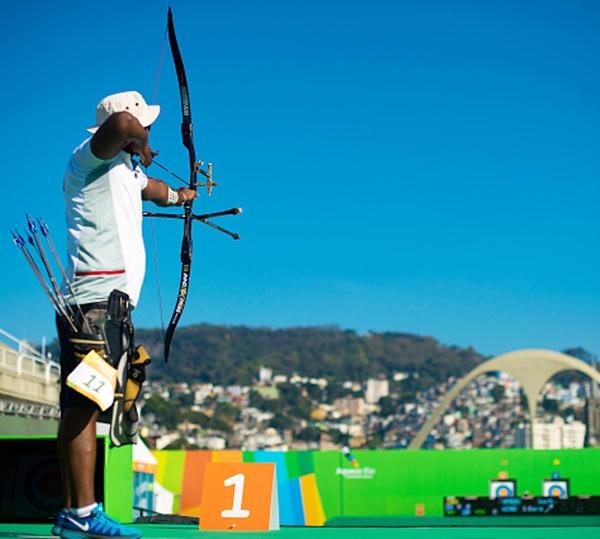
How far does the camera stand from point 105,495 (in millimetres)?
5594

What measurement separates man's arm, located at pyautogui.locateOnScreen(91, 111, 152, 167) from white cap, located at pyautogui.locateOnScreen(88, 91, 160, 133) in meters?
0.23

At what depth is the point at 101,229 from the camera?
3875mm

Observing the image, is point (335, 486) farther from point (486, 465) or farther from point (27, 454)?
point (27, 454)

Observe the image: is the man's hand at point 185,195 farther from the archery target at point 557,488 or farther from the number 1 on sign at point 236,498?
the archery target at point 557,488

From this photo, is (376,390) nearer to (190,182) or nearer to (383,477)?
(383,477)

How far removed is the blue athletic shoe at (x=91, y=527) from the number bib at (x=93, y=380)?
38cm

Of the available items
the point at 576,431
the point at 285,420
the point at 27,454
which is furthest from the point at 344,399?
the point at 27,454

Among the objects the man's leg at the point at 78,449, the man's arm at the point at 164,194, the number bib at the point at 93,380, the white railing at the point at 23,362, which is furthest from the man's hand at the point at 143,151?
the white railing at the point at 23,362

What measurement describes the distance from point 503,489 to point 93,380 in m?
15.7

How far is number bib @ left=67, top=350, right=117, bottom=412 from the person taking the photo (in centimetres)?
371

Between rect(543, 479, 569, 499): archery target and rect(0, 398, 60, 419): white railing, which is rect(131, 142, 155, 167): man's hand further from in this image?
rect(543, 479, 569, 499): archery target

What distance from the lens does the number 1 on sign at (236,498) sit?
5160mm

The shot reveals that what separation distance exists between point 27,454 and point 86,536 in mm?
2726

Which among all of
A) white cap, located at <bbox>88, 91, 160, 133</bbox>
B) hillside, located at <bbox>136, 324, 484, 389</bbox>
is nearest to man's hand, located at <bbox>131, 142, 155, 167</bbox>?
white cap, located at <bbox>88, 91, 160, 133</bbox>
